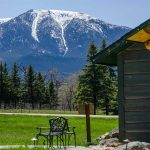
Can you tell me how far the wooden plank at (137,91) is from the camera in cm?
1723

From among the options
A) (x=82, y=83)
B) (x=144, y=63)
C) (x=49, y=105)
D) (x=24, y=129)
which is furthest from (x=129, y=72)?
(x=49, y=105)

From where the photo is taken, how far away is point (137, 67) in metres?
17.4

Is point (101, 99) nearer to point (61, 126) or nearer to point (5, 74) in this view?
point (5, 74)

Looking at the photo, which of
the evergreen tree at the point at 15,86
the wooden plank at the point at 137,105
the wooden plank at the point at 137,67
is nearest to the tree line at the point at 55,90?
the evergreen tree at the point at 15,86

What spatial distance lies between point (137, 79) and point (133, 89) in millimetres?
354

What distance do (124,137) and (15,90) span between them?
7954 cm

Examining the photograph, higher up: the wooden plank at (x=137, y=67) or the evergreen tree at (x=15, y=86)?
the evergreen tree at (x=15, y=86)

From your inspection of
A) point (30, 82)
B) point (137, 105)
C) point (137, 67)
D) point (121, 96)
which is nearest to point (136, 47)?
point (137, 67)

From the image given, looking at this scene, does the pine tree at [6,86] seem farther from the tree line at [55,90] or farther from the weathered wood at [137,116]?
the weathered wood at [137,116]

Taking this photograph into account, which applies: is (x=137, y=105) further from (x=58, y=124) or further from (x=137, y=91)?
(x=58, y=124)

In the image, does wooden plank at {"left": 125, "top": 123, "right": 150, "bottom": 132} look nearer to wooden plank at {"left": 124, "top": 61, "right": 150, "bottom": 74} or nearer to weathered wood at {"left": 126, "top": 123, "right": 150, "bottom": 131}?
weathered wood at {"left": 126, "top": 123, "right": 150, "bottom": 131}

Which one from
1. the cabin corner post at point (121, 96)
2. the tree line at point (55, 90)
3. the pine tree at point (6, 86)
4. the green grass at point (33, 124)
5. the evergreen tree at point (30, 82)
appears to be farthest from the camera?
the evergreen tree at point (30, 82)

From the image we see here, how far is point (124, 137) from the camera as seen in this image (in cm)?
1747

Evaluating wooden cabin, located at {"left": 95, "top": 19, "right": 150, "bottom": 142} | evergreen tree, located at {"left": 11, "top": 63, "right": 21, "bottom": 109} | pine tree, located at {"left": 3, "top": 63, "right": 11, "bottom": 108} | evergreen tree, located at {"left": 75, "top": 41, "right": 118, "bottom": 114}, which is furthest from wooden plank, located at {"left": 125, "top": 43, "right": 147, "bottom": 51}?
evergreen tree, located at {"left": 11, "top": 63, "right": 21, "bottom": 109}
